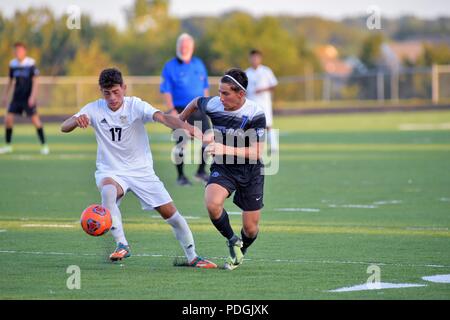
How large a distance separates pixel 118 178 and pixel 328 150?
1594 cm

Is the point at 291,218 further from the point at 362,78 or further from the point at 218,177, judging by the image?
the point at 362,78

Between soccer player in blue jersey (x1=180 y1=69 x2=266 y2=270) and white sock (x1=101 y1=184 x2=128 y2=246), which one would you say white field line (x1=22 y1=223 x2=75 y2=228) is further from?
soccer player in blue jersey (x1=180 y1=69 x2=266 y2=270)

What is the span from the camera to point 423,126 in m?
36.9

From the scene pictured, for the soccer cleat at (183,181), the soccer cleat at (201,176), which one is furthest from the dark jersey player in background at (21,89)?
the soccer cleat at (183,181)

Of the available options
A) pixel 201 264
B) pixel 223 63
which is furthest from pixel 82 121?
pixel 223 63

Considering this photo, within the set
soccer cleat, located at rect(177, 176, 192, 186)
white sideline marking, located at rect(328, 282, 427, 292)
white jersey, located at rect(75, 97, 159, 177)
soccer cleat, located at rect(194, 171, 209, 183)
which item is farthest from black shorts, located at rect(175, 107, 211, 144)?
white sideline marking, located at rect(328, 282, 427, 292)

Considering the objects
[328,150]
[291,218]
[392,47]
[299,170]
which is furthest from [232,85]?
[392,47]

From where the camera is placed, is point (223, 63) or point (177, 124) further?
point (223, 63)

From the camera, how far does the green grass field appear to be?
8.48 meters

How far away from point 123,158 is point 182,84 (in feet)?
25.2

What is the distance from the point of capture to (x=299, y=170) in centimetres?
2002

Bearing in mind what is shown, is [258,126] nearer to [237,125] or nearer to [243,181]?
[237,125]

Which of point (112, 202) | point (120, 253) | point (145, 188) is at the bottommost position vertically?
point (120, 253)

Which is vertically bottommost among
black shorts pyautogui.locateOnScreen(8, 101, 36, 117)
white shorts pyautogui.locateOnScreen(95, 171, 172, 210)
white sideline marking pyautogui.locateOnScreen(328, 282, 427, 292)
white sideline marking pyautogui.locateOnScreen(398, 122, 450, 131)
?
white sideline marking pyautogui.locateOnScreen(398, 122, 450, 131)
